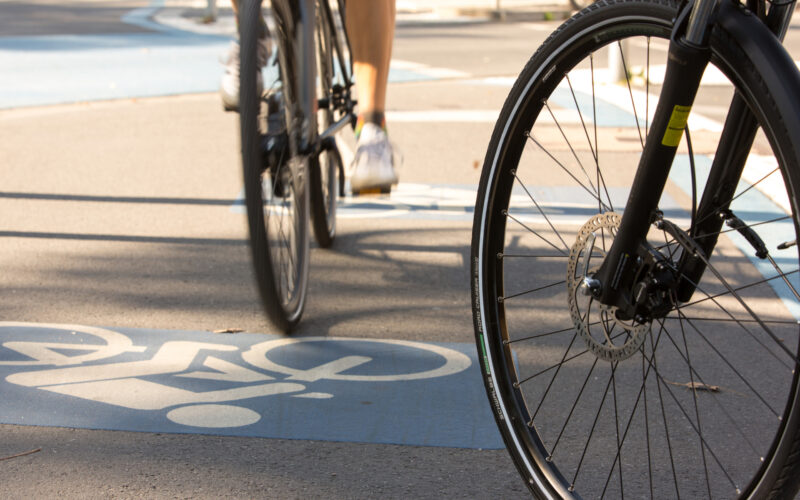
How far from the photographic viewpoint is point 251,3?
2.70m

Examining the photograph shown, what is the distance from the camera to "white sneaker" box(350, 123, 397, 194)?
3.39 meters

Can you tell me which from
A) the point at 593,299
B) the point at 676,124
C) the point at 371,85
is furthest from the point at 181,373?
the point at 676,124

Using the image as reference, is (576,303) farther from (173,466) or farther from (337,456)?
(173,466)

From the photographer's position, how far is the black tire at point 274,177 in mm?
2670

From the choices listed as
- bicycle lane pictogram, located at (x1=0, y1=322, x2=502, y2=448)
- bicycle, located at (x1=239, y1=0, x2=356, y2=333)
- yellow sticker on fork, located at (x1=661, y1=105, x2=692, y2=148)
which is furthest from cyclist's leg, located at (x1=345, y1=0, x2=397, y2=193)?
yellow sticker on fork, located at (x1=661, y1=105, x2=692, y2=148)

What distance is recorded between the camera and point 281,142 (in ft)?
9.66

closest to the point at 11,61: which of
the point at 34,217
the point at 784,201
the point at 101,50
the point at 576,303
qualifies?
the point at 101,50

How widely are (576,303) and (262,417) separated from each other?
3.14ft

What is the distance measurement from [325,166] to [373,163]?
0.64 meters

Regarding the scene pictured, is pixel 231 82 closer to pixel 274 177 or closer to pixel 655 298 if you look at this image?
pixel 274 177

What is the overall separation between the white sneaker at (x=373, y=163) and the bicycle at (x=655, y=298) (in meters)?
0.64

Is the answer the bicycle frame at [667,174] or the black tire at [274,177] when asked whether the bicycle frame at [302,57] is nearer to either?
the black tire at [274,177]

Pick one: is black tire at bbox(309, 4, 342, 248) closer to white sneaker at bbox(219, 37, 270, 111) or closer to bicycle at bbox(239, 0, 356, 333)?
bicycle at bbox(239, 0, 356, 333)

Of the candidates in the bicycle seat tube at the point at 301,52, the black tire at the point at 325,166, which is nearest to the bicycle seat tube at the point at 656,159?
the bicycle seat tube at the point at 301,52
